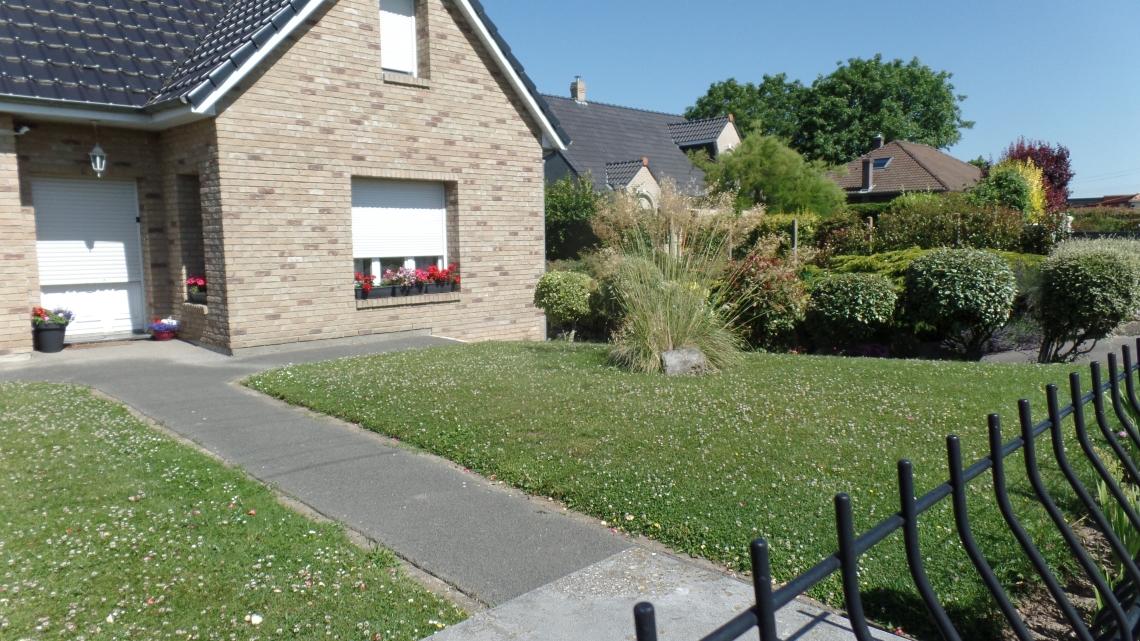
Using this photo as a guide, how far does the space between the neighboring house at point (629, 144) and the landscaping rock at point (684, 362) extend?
14125 millimetres

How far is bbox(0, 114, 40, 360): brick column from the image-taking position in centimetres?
1054

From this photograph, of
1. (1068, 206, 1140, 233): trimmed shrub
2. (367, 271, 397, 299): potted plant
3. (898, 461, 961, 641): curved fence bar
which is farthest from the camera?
(1068, 206, 1140, 233): trimmed shrub

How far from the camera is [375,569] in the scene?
14.4 ft

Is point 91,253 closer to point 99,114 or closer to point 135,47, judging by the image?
point 99,114

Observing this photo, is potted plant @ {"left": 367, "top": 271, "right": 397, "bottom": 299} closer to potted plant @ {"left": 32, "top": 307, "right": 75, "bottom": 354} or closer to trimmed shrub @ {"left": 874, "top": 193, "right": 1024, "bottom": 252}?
potted plant @ {"left": 32, "top": 307, "right": 75, "bottom": 354}

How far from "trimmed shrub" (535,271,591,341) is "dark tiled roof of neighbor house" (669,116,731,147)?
1813 centimetres

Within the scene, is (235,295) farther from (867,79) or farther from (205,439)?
(867,79)

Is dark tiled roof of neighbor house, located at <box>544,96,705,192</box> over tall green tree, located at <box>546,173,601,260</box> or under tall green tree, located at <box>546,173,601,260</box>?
over

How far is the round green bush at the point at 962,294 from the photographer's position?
11.1 metres

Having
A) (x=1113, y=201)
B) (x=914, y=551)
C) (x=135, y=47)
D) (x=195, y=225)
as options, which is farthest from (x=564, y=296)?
(x=1113, y=201)

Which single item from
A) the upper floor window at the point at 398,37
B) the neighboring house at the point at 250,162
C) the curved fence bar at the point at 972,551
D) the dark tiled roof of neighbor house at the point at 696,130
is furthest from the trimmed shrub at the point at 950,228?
the curved fence bar at the point at 972,551

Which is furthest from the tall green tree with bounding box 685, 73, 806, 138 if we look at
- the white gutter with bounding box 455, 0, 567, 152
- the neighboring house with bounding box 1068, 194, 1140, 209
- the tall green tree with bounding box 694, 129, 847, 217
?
the white gutter with bounding box 455, 0, 567, 152

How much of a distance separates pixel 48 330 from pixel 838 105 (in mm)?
52881

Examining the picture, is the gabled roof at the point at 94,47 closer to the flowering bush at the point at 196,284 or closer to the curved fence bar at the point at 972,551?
the flowering bush at the point at 196,284
